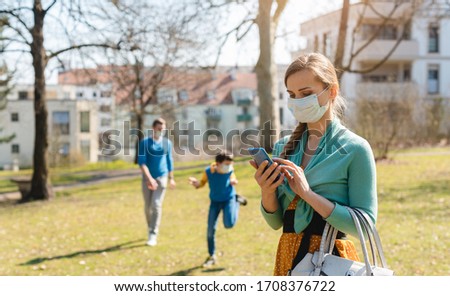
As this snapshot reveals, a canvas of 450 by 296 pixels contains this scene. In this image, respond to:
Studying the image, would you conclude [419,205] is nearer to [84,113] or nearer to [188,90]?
[188,90]

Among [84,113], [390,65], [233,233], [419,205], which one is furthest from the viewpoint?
[84,113]

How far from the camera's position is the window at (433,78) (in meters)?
40.1

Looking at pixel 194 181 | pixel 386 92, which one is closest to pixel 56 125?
pixel 386 92

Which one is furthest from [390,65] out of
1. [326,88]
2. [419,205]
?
[326,88]

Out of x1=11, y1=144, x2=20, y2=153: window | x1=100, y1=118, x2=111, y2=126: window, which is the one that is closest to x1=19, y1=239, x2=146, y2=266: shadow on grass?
x1=100, y1=118, x2=111, y2=126: window

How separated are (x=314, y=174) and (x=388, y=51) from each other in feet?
127

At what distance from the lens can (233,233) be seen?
32.2 ft

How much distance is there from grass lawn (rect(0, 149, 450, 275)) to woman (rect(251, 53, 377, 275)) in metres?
4.25

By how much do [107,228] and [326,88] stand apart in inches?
355

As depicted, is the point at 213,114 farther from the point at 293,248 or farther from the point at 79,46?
the point at 293,248

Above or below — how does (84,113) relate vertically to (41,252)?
above

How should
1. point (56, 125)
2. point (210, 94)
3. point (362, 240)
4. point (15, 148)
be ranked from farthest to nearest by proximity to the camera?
point (210, 94) → point (15, 148) → point (56, 125) → point (362, 240)

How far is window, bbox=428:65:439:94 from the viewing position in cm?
4012

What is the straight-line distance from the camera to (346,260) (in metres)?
2.49
